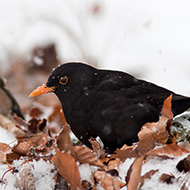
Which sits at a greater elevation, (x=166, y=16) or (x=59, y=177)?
(x=166, y=16)

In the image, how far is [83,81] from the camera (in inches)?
93.1

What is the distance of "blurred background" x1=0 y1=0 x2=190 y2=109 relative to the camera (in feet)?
13.3

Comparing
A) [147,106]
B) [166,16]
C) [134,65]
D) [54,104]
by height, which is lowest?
[54,104]

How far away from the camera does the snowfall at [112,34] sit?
13.1ft

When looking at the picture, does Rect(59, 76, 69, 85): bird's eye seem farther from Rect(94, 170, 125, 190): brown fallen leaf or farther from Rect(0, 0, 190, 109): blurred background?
Rect(0, 0, 190, 109): blurred background

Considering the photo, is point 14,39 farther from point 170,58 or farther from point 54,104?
point 170,58

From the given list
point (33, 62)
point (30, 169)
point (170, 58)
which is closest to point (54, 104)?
point (33, 62)

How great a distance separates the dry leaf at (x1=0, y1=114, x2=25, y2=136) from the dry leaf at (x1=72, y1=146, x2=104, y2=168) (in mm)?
1489

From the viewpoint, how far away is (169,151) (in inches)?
63.1

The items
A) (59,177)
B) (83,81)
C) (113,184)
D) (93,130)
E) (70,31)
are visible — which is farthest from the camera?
(70,31)

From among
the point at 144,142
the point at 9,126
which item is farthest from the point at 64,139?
the point at 9,126

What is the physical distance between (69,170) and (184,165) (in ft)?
1.68

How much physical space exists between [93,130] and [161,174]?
0.76 metres

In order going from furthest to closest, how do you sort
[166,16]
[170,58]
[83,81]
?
[166,16]
[170,58]
[83,81]
